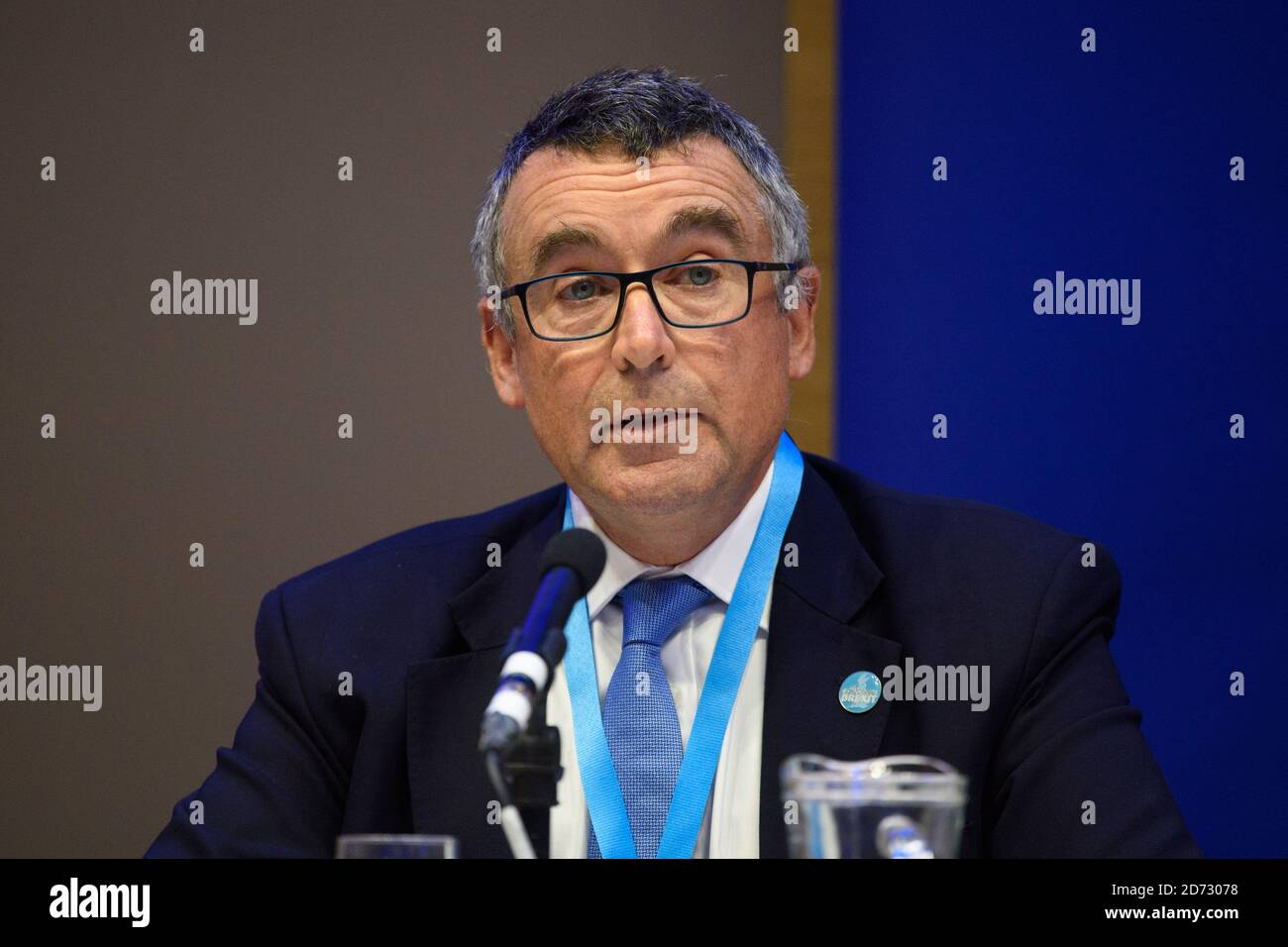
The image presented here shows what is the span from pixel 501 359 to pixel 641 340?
408 mm

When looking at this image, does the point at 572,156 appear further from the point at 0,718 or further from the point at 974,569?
the point at 0,718

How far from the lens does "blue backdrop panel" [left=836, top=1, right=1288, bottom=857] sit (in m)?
2.38

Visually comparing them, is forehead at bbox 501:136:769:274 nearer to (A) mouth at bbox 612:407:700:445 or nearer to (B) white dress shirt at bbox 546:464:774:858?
(A) mouth at bbox 612:407:700:445

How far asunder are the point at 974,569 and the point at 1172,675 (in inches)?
30.0

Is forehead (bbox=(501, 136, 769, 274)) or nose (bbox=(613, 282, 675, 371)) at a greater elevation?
forehead (bbox=(501, 136, 769, 274))

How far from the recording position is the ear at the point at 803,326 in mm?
2113

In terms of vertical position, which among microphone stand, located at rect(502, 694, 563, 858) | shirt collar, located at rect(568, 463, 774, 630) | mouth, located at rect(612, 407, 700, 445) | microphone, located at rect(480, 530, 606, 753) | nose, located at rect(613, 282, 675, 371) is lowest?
microphone stand, located at rect(502, 694, 563, 858)

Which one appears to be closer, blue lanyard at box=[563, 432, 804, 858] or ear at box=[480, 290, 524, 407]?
blue lanyard at box=[563, 432, 804, 858]

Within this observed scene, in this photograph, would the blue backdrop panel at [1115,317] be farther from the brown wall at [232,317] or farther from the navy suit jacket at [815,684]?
the navy suit jacket at [815,684]

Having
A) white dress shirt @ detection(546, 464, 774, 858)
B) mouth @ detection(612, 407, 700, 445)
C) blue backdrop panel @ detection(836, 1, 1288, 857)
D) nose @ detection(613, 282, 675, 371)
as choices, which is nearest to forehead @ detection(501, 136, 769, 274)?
nose @ detection(613, 282, 675, 371)

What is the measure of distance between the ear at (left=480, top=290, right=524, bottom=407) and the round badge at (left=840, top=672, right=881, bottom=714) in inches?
27.4

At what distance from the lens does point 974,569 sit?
192 cm
